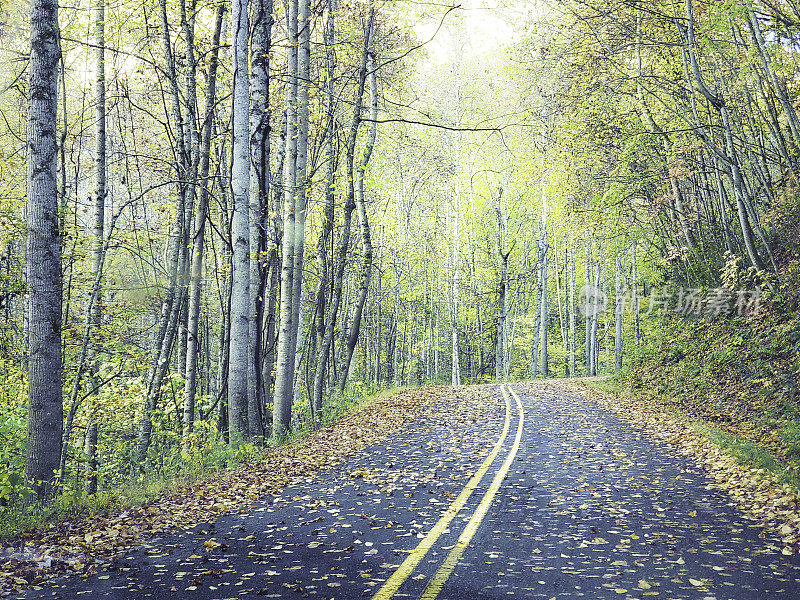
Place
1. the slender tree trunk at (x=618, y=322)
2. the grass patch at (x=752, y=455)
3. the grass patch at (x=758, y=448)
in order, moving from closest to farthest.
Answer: the grass patch at (x=752, y=455) < the grass patch at (x=758, y=448) < the slender tree trunk at (x=618, y=322)

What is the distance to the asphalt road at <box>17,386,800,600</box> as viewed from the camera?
16.6 feet

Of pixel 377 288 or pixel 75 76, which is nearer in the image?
pixel 75 76

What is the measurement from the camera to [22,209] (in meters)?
13.7

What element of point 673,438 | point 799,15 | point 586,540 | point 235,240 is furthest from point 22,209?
point 799,15

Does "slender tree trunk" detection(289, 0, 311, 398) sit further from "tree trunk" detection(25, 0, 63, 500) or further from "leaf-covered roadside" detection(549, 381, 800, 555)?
"leaf-covered roadside" detection(549, 381, 800, 555)

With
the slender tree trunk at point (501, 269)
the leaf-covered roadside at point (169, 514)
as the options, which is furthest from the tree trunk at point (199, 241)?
the slender tree trunk at point (501, 269)

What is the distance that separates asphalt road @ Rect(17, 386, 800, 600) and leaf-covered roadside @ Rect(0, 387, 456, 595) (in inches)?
12.0

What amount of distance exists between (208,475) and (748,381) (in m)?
11.6

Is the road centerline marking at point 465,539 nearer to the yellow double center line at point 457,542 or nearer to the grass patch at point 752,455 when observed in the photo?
the yellow double center line at point 457,542

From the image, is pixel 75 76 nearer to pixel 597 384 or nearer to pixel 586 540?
pixel 586 540

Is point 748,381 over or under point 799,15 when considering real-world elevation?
under

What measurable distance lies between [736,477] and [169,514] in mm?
7570

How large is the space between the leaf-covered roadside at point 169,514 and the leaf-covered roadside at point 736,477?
590 centimetres

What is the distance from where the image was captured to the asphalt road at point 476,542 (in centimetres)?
506
